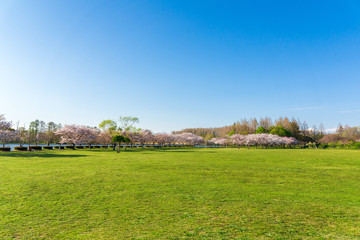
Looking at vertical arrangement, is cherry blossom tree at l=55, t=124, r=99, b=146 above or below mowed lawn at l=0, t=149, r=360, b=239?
above

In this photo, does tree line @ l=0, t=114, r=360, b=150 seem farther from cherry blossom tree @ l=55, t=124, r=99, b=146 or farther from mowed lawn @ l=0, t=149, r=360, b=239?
mowed lawn @ l=0, t=149, r=360, b=239

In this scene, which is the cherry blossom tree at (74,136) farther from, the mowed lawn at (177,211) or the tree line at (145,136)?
the mowed lawn at (177,211)

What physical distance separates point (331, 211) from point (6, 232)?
9257 millimetres

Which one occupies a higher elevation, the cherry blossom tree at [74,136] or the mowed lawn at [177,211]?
the cherry blossom tree at [74,136]

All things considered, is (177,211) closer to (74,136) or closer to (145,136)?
(74,136)

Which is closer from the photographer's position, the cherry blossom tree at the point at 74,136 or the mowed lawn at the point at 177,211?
the mowed lawn at the point at 177,211

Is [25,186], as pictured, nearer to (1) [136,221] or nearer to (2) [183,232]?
(1) [136,221]

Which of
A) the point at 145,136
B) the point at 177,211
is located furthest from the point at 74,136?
the point at 177,211

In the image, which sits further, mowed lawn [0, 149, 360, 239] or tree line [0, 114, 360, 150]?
tree line [0, 114, 360, 150]

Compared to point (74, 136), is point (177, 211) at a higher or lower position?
lower

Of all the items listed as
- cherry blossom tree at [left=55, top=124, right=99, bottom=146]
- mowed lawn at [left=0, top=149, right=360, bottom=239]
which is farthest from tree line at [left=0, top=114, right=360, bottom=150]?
mowed lawn at [left=0, top=149, right=360, bottom=239]

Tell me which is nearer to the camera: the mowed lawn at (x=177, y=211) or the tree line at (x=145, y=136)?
the mowed lawn at (x=177, y=211)

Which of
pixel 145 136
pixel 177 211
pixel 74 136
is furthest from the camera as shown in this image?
pixel 145 136

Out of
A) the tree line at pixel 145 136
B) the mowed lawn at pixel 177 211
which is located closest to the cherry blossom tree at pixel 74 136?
the tree line at pixel 145 136
